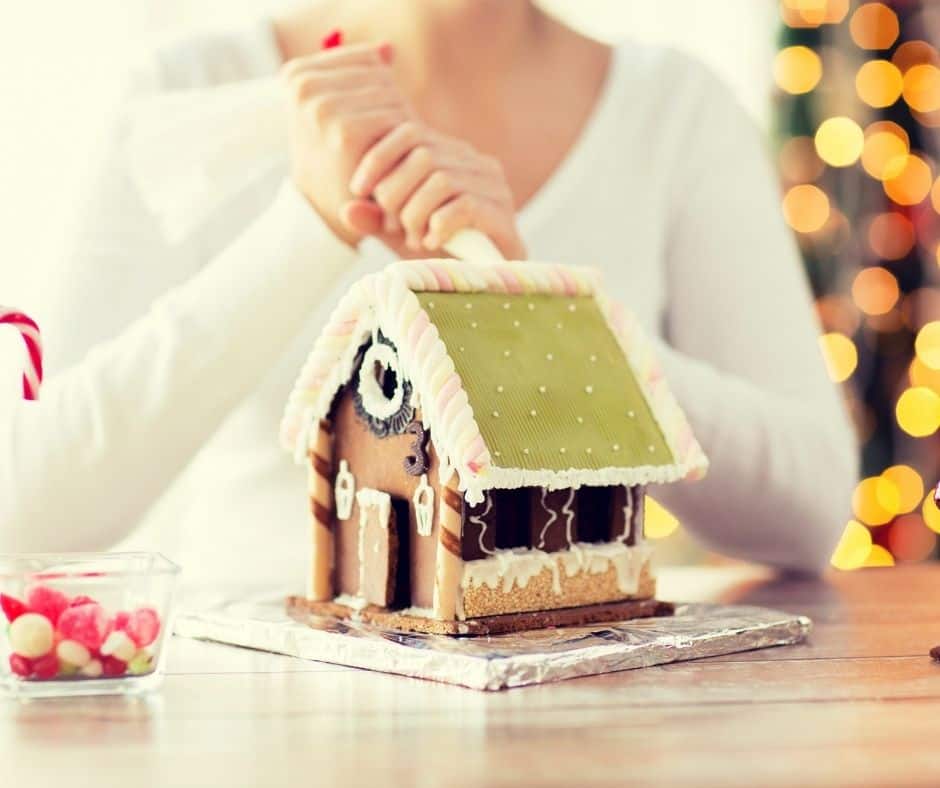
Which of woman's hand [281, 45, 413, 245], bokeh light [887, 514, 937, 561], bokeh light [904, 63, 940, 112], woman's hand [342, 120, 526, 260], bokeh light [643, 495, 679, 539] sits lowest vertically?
bokeh light [887, 514, 937, 561]

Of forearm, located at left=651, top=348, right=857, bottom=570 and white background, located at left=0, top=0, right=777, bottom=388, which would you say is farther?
white background, located at left=0, top=0, right=777, bottom=388

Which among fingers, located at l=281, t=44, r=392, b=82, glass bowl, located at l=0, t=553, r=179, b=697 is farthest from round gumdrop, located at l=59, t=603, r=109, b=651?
fingers, located at l=281, t=44, r=392, b=82

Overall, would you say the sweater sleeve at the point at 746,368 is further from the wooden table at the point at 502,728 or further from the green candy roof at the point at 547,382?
the wooden table at the point at 502,728

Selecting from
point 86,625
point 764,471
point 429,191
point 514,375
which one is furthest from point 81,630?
point 764,471

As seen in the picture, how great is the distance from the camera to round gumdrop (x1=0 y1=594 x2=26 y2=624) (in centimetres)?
82

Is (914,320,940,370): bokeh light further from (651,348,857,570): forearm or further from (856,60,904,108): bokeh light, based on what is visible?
(651,348,857,570): forearm

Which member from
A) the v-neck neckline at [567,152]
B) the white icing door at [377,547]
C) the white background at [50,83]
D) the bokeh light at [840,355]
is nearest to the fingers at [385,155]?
the white icing door at [377,547]

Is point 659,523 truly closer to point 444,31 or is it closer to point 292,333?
point 444,31

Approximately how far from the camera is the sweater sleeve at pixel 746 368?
152cm

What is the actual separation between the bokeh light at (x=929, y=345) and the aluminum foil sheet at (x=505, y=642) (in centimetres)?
235

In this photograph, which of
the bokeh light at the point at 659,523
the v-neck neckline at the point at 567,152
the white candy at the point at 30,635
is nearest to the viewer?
the white candy at the point at 30,635

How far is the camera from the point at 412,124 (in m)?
1.25

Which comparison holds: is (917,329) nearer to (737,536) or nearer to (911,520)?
(911,520)

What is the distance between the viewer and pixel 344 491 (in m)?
1.06
